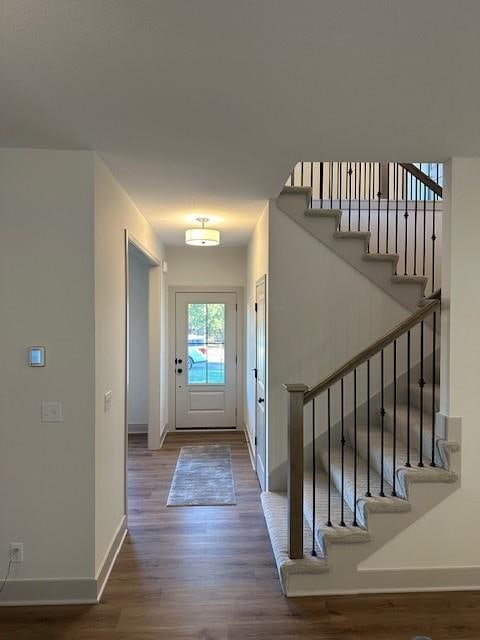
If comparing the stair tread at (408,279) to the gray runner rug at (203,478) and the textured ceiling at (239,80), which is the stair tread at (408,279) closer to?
the textured ceiling at (239,80)

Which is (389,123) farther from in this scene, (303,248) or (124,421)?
(124,421)

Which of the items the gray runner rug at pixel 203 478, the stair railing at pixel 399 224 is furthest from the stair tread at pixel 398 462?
the stair railing at pixel 399 224

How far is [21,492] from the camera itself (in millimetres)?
2492

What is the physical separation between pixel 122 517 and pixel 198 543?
0.61 metres

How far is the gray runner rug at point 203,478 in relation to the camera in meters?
3.89

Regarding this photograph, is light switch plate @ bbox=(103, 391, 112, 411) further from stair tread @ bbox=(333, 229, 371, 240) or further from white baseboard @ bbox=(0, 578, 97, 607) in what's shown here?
stair tread @ bbox=(333, 229, 371, 240)

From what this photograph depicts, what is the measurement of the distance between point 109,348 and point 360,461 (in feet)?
6.88

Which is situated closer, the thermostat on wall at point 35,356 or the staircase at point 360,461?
the thermostat on wall at point 35,356

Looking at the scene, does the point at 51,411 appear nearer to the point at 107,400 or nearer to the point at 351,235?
the point at 107,400

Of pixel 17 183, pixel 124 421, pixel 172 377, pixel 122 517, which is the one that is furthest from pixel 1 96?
pixel 172 377

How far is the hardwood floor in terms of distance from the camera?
7.42 feet

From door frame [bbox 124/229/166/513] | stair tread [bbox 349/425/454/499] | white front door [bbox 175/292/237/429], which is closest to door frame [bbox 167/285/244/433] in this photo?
white front door [bbox 175/292/237/429]

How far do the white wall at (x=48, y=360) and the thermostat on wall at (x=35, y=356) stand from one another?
0.03 meters

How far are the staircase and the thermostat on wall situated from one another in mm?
1469
